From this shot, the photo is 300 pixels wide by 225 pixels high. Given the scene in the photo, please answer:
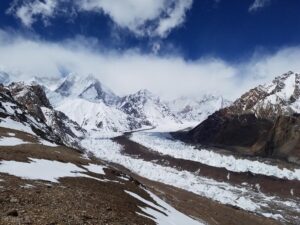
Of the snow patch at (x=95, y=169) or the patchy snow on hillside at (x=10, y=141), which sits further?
the patchy snow on hillside at (x=10, y=141)

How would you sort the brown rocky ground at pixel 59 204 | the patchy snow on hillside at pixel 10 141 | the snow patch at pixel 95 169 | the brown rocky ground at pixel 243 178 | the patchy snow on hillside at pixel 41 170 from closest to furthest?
the brown rocky ground at pixel 59 204, the patchy snow on hillside at pixel 41 170, the snow patch at pixel 95 169, the patchy snow on hillside at pixel 10 141, the brown rocky ground at pixel 243 178

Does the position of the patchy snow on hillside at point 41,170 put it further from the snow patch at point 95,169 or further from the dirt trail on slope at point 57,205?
the snow patch at point 95,169

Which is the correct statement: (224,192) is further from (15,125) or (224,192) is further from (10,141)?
Result: (10,141)

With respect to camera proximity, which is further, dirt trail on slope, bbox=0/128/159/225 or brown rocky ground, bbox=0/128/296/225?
brown rocky ground, bbox=0/128/296/225

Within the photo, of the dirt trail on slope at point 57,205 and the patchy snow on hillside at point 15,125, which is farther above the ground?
the patchy snow on hillside at point 15,125

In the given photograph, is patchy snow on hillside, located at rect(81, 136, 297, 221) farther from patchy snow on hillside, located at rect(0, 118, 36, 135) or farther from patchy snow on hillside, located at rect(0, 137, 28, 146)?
patchy snow on hillside, located at rect(0, 137, 28, 146)

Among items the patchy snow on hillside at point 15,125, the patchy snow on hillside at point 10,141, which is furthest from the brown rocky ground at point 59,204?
the patchy snow on hillside at point 15,125

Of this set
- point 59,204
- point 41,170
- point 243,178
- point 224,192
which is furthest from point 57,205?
point 243,178

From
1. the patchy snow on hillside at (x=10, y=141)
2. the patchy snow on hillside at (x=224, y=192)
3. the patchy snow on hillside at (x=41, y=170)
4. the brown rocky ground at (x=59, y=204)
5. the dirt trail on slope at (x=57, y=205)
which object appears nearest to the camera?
the dirt trail on slope at (x=57, y=205)

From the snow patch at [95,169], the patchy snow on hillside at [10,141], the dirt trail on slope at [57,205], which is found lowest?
the dirt trail on slope at [57,205]

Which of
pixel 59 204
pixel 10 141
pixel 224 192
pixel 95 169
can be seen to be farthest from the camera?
pixel 224 192

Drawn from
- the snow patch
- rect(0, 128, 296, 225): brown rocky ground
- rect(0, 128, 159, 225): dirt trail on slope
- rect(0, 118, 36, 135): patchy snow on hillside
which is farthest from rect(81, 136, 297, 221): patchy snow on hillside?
rect(0, 128, 159, 225): dirt trail on slope

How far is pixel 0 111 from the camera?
330 feet

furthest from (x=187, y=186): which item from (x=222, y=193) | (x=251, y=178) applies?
(x=251, y=178)
